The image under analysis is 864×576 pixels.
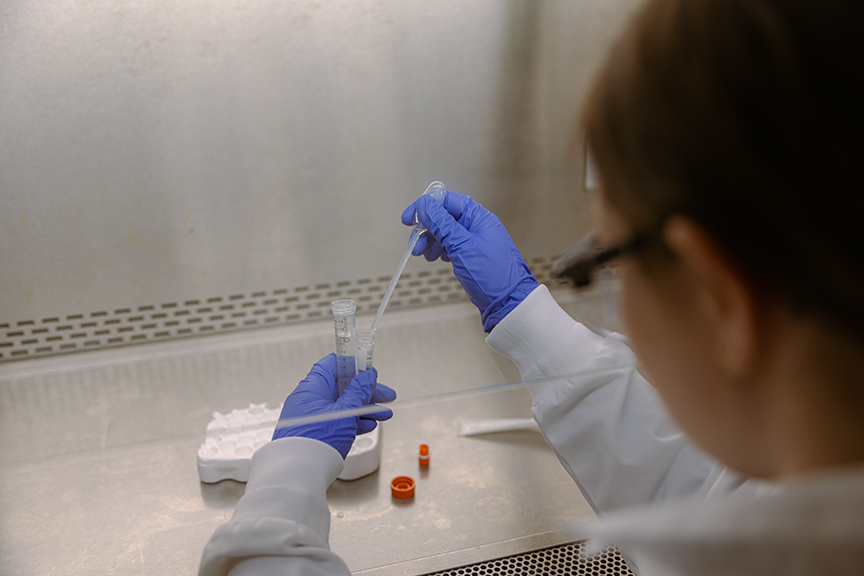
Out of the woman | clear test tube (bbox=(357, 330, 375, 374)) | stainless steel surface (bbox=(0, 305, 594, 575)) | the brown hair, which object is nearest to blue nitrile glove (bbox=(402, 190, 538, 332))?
stainless steel surface (bbox=(0, 305, 594, 575))

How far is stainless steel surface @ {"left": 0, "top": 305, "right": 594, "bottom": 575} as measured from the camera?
→ 0.95 m

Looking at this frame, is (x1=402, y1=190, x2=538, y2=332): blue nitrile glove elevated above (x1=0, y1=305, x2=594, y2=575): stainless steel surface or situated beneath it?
elevated above

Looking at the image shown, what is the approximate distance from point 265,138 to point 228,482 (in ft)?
2.92

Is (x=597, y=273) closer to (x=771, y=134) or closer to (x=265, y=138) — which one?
(x=771, y=134)

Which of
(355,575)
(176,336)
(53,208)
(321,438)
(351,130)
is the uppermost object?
(351,130)

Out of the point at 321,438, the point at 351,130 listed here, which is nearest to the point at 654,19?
the point at 321,438

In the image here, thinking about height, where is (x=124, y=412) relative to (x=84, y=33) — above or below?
below

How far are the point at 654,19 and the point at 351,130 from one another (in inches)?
48.7

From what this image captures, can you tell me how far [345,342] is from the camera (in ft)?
3.27

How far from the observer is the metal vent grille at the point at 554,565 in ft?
3.08

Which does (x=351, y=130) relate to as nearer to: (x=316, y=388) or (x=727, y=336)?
(x=316, y=388)

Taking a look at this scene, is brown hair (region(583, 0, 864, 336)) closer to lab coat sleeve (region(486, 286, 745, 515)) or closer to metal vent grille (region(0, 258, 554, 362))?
lab coat sleeve (region(486, 286, 745, 515))

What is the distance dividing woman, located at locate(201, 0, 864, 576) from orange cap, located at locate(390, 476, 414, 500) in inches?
26.0

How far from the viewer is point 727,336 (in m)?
0.42
